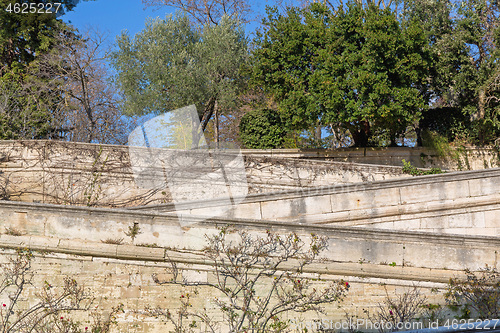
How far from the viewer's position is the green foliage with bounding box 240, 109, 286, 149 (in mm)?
14805

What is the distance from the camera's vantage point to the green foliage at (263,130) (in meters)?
14.8

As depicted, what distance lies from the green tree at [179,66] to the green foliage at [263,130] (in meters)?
1.56

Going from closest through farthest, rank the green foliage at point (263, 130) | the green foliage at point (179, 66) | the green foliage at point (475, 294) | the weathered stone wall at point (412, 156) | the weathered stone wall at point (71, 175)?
the green foliage at point (475, 294)
the weathered stone wall at point (71, 175)
the weathered stone wall at point (412, 156)
the green foliage at point (263, 130)
the green foliage at point (179, 66)

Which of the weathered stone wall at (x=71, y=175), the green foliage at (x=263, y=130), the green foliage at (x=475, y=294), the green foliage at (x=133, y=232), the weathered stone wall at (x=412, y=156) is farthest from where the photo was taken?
the green foliage at (x=263, y=130)

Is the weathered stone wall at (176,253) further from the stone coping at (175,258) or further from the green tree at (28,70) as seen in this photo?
the green tree at (28,70)

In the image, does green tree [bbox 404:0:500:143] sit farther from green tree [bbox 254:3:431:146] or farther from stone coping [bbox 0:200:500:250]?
stone coping [bbox 0:200:500:250]

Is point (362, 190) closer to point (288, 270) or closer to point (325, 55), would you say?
point (288, 270)

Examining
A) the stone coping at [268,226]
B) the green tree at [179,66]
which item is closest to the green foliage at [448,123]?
the green tree at [179,66]

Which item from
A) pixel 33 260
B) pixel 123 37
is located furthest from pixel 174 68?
pixel 33 260

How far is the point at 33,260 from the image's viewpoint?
5992mm

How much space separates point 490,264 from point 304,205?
3097mm

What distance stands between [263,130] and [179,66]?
12.0ft

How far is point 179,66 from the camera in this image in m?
15.8

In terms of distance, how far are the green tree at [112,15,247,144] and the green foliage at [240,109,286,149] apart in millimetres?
1564
